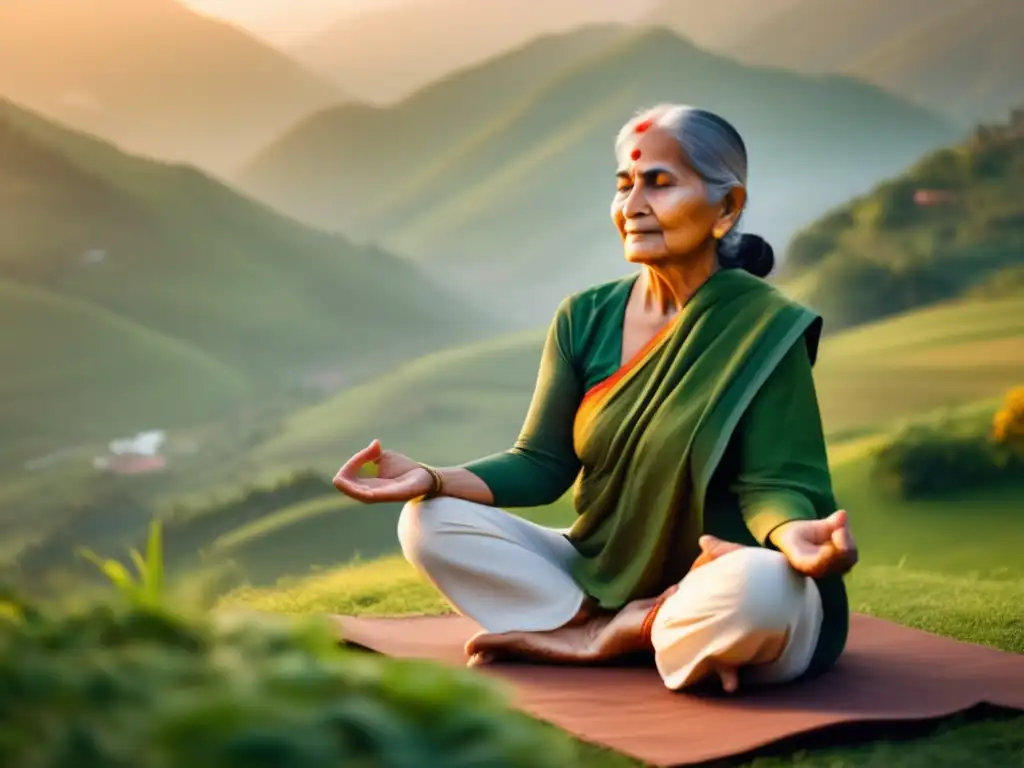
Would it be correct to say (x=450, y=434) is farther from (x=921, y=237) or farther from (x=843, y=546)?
(x=843, y=546)

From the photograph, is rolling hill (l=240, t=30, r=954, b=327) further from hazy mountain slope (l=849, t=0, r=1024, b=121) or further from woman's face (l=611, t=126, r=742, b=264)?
woman's face (l=611, t=126, r=742, b=264)

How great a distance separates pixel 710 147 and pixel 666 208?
18 centimetres

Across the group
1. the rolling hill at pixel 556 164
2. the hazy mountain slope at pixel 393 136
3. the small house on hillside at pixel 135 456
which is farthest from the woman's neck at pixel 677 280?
the hazy mountain slope at pixel 393 136

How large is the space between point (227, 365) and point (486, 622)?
417 centimetres

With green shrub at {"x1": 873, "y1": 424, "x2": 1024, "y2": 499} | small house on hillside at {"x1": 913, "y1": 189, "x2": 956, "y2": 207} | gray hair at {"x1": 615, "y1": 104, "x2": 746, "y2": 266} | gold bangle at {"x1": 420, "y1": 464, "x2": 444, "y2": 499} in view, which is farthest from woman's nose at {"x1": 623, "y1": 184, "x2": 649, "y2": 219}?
small house on hillside at {"x1": 913, "y1": 189, "x2": 956, "y2": 207}

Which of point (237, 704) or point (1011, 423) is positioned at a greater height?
point (1011, 423)

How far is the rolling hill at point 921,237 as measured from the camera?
297 inches

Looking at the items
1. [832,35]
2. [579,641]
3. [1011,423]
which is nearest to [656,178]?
[579,641]

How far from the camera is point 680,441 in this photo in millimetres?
3062

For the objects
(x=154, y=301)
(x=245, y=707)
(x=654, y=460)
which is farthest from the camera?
(x=154, y=301)

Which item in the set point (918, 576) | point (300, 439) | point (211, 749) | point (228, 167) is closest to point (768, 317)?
point (918, 576)

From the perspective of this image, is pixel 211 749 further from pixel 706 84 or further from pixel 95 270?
pixel 706 84

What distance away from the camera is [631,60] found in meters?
8.35

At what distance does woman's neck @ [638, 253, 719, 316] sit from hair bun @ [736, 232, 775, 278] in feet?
0.23
